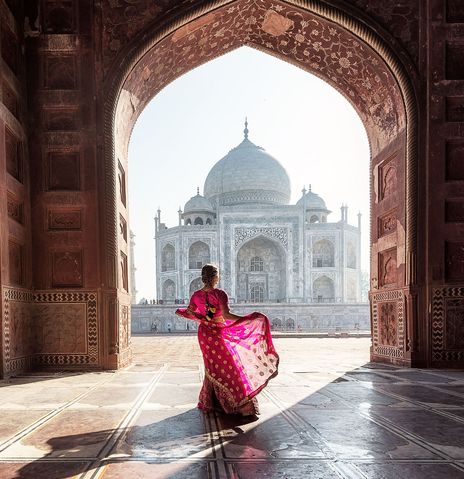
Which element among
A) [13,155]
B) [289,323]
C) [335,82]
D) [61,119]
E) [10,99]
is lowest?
[289,323]

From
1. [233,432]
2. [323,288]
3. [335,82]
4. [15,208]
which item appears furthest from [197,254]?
[233,432]

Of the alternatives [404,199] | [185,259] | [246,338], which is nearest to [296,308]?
[185,259]

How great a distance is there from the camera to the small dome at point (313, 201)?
3381 cm

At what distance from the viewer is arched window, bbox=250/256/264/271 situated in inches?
1236

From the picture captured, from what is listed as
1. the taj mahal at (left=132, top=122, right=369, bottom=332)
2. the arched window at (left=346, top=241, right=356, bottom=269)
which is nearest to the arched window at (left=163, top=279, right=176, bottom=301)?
the taj mahal at (left=132, top=122, right=369, bottom=332)

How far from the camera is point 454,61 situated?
587 cm

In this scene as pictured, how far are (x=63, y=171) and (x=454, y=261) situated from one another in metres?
4.95

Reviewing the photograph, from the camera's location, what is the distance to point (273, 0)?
20.8ft

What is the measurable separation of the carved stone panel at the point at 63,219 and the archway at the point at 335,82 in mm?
406

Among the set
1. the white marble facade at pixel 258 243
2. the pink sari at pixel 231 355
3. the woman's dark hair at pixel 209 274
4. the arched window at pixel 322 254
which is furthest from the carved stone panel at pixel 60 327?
the arched window at pixel 322 254

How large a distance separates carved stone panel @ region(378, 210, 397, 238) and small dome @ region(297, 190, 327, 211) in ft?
88.6

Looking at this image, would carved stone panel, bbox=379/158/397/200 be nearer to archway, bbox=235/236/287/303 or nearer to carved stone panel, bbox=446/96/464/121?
carved stone panel, bbox=446/96/464/121

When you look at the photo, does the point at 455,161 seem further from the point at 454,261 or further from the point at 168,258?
the point at 168,258

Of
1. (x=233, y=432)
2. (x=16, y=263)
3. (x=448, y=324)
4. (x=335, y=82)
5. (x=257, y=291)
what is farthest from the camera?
(x=257, y=291)
